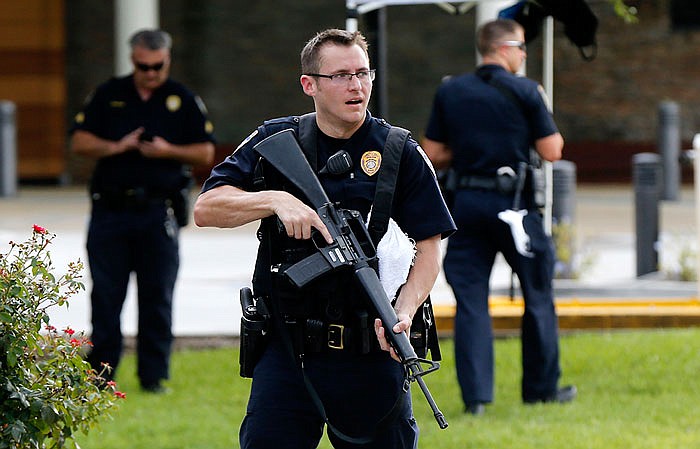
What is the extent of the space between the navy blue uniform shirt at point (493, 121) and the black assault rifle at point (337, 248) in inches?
121

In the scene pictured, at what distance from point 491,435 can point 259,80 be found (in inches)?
581

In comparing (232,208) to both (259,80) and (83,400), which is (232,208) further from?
(259,80)

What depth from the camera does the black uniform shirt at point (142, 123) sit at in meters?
7.76

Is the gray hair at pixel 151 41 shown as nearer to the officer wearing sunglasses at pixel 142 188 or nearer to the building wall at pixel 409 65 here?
the officer wearing sunglasses at pixel 142 188

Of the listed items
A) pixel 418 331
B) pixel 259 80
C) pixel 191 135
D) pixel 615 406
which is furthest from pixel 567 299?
pixel 259 80

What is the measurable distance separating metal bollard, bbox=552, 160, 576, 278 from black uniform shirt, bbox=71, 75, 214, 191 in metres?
3.79

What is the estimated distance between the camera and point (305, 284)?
13.6 ft

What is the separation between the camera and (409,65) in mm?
20703

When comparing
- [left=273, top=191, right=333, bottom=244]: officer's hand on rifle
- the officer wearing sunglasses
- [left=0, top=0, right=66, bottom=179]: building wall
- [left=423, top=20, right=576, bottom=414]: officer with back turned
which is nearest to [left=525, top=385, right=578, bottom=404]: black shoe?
[left=423, top=20, right=576, bottom=414]: officer with back turned

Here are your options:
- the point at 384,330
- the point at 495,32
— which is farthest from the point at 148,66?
the point at 384,330

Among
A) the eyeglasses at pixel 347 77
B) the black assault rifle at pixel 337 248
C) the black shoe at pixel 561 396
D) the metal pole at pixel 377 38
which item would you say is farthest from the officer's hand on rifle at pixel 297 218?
the metal pole at pixel 377 38

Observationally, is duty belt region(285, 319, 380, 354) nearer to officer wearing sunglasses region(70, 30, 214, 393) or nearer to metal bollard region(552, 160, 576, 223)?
officer wearing sunglasses region(70, 30, 214, 393)

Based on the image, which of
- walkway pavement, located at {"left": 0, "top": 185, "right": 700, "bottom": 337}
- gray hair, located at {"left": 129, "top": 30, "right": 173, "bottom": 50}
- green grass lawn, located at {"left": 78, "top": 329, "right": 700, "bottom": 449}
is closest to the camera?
green grass lawn, located at {"left": 78, "top": 329, "right": 700, "bottom": 449}

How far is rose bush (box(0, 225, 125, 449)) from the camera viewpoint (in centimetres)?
431
